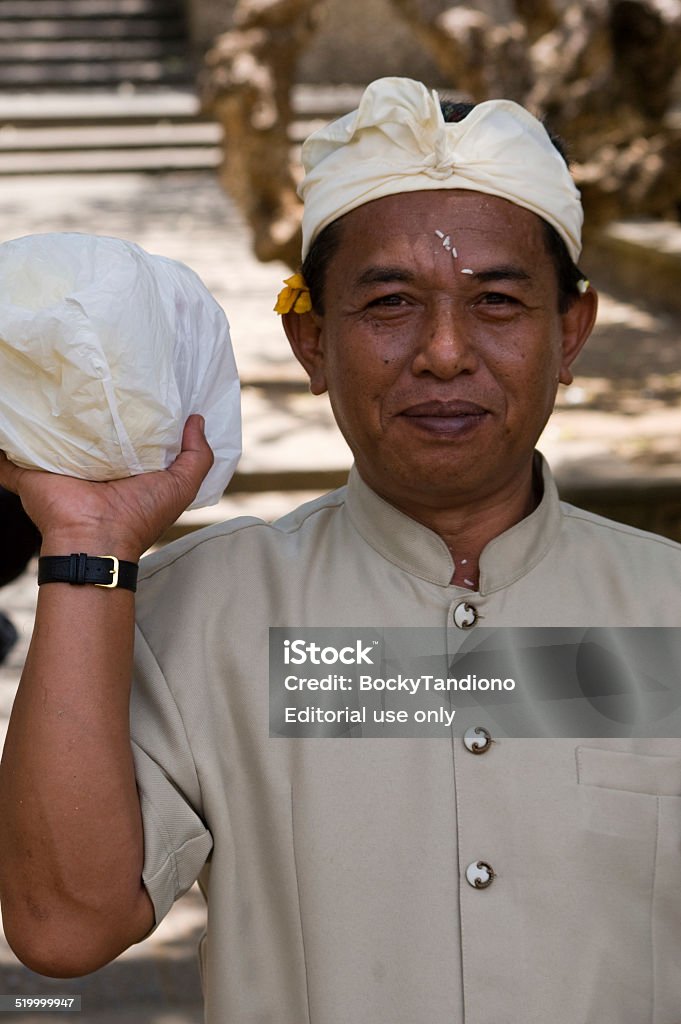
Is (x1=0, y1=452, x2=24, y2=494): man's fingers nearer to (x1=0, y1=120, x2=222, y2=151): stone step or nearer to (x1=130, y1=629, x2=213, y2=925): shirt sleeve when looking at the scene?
(x1=130, y1=629, x2=213, y2=925): shirt sleeve

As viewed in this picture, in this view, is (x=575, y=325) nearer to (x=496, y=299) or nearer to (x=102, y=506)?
(x=496, y=299)

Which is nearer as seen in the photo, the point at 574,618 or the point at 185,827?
the point at 185,827

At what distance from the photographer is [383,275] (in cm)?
191

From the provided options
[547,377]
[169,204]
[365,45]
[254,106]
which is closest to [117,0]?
[365,45]

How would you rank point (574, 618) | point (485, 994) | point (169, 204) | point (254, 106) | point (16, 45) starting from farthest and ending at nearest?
point (16, 45) < point (169, 204) < point (254, 106) < point (574, 618) < point (485, 994)

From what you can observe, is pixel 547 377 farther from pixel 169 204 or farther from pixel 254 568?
pixel 169 204

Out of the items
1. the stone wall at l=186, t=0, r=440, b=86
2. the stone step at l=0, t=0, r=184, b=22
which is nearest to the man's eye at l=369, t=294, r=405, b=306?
the stone wall at l=186, t=0, r=440, b=86

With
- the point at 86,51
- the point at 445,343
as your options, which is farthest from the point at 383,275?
the point at 86,51

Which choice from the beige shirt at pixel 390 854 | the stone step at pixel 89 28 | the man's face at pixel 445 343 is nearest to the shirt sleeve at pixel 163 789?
the beige shirt at pixel 390 854

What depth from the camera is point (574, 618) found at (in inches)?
76.4

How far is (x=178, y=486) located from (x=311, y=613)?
277mm

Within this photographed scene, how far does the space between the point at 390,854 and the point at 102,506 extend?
1.95ft

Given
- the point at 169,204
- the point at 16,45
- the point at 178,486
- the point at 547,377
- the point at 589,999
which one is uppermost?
the point at 16,45

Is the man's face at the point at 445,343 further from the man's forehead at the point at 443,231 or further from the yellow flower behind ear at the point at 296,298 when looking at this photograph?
the yellow flower behind ear at the point at 296,298
